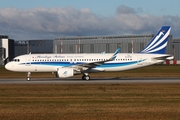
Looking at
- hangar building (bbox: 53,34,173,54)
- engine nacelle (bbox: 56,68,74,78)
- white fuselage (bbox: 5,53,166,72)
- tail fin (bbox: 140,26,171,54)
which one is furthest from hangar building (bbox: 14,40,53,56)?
engine nacelle (bbox: 56,68,74,78)

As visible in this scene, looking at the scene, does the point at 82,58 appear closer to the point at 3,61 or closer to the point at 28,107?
the point at 28,107

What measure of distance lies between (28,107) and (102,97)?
241 inches

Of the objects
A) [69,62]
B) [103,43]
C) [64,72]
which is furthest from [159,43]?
[103,43]

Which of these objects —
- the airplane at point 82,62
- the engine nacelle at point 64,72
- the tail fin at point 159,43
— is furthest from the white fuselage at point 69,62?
the engine nacelle at point 64,72

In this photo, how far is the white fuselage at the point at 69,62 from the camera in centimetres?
4253

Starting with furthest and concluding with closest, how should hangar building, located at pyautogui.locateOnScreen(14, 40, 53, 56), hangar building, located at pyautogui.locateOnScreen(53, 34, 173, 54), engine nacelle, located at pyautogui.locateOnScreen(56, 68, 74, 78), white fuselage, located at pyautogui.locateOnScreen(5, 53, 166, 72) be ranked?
hangar building, located at pyautogui.locateOnScreen(14, 40, 53, 56)
hangar building, located at pyautogui.locateOnScreen(53, 34, 173, 54)
white fuselage, located at pyautogui.locateOnScreen(5, 53, 166, 72)
engine nacelle, located at pyautogui.locateOnScreen(56, 68, 74, 78)

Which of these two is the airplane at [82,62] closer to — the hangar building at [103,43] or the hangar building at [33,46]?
the hangar building at [103,43]

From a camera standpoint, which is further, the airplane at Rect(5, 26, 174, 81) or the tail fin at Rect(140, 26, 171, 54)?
the tail fin at Rect(140, 26, 171, 54)

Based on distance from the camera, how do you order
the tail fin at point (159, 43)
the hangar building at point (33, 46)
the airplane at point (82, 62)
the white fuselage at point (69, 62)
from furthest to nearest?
the hangar building at point (33, 46) → the tail fin at point (159, 43) → the white fuselage at point (69, 62) → the airplane at point (82, 62)

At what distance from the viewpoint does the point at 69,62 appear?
42.9 m

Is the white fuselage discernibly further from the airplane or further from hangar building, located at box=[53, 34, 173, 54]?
hangar building, located at box=[53, 34, 173, 54]

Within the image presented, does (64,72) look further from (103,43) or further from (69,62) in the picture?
(103,43)

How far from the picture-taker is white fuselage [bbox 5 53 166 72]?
4253cm

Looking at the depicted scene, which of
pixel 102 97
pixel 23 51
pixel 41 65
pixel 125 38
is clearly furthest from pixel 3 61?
pixel 102 97
